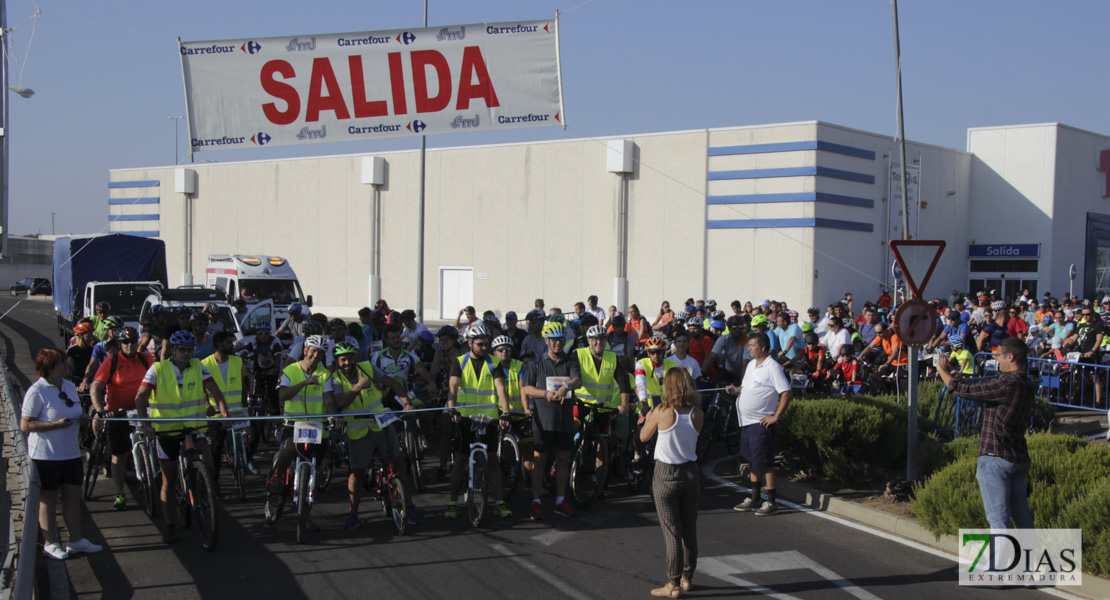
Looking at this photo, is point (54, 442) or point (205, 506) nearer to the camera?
point (54, 442)

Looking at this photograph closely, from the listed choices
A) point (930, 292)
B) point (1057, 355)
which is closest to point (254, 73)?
point (1057, 355)

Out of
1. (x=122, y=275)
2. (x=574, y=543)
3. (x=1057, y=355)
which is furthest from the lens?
(x=122, y=275)

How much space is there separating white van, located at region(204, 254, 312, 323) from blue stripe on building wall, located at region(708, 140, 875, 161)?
14.8m

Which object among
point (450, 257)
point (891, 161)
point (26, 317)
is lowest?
point (26, 317)

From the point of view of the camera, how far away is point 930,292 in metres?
33.0

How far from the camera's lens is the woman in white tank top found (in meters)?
6.10

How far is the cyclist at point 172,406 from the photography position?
24.6 ft

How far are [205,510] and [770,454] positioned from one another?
5.11 meters

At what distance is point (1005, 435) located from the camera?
20.7 ft

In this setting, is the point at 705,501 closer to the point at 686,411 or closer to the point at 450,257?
the point at 686,411

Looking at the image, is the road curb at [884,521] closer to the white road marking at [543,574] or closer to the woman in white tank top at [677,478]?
the woman in white tank top at [677,478]

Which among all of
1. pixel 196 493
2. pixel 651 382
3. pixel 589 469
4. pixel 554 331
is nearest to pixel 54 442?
pixel 196 493

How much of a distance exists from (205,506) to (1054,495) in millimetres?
6864

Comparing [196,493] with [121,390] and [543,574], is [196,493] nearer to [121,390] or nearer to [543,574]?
[121,390]
